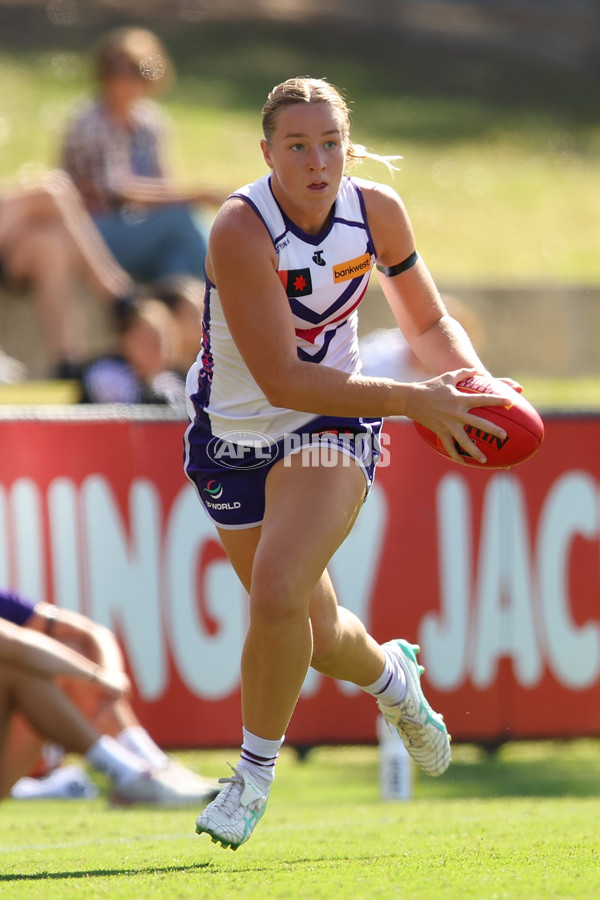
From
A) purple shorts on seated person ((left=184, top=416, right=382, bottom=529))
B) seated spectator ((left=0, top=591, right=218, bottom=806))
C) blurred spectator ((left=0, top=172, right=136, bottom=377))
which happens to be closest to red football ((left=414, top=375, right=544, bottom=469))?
purple shorts on seated person ((left=184, top=416, right=382, bottom=529))

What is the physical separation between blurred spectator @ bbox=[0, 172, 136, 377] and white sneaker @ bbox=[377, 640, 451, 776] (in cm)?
537

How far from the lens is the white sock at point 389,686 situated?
4.63 meters

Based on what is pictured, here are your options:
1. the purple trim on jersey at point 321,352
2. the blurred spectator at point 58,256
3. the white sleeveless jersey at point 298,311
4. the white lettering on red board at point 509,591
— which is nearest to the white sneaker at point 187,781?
the white lettering on red board at point 509,591

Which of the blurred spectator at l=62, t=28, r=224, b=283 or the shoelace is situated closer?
the shoelace

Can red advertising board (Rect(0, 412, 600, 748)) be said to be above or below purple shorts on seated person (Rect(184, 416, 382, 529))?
below

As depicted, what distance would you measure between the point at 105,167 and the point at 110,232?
47 centimetres

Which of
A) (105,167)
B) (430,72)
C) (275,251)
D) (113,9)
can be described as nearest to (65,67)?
(113,9)

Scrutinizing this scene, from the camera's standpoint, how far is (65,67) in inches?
802

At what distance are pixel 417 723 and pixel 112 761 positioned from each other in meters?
1.87

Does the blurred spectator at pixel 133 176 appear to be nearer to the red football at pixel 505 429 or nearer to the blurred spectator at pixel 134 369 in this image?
the blurred spectator at pixel 134 369

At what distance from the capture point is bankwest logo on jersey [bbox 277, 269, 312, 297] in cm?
416

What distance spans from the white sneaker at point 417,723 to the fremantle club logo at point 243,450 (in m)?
0.93

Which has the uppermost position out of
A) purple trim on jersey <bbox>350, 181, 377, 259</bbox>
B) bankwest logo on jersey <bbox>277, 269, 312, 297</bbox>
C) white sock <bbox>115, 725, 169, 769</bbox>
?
purple trim on jersey <bbox>350, 181, 377, 259</bbox>

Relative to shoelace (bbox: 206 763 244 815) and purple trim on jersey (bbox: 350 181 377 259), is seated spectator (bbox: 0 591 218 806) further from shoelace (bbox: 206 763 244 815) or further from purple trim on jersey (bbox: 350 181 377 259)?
purple trim on jersey (bbox: 350 181 377 259)
